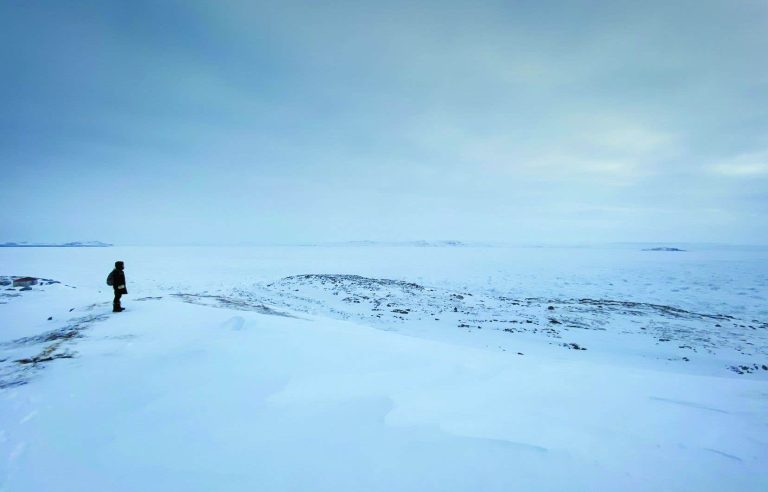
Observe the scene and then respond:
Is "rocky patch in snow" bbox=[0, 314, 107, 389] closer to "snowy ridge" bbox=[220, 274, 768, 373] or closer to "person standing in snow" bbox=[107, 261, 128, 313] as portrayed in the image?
"person standing in snow" bbox=[107, 261, 128, 313]

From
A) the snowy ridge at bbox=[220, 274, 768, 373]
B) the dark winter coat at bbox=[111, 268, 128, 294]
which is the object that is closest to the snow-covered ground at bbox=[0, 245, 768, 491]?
the snowy ridge at bbox=[220, 274, 768, 373]

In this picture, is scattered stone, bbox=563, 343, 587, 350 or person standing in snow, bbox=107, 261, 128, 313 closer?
person standing in snow, bbox=107, 261, 128, 313

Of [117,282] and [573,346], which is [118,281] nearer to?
[117,282]

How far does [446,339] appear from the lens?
1123 centimetres

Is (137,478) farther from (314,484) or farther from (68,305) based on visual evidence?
(68,305)

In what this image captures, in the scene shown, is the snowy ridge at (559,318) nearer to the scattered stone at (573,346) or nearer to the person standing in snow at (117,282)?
the scattered stone at (573,346)

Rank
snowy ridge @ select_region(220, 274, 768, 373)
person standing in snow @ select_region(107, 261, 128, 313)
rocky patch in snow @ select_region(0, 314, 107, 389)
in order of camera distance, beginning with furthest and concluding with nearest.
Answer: snowy ridge @ select_region(220, 274, 768, 373)
person standing in snow @ select_region(107, 261, 128, 313)
rocky patch in snow @ select_region(0, 314, 107, 389)

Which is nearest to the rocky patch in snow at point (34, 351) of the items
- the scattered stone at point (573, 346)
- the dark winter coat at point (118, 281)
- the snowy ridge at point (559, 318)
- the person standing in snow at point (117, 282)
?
the person standing in snow at point (117, 282)

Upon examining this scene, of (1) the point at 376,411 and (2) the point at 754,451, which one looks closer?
(2) the point at 754,451

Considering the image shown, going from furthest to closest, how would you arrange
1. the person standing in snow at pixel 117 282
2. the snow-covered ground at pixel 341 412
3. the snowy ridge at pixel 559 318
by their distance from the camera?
the snowy ridge at pixel 559 318 → the person standing in snow at pixel 117 282 → the snow-covered ground at pixel 341 412

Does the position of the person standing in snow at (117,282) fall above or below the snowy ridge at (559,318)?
above

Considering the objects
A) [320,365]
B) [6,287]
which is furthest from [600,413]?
[6,287]

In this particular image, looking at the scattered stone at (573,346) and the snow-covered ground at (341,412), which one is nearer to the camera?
the snow-covered ground at (341,412)

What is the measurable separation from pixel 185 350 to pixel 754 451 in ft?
27.8
